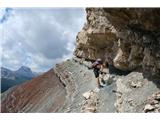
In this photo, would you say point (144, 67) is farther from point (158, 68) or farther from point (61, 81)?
point (61, 81)

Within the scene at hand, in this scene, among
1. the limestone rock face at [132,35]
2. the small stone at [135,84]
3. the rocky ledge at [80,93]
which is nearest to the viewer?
the limestone rock face at [132,35]

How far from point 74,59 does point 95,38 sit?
598 centimetres

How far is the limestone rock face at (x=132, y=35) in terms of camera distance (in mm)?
8328

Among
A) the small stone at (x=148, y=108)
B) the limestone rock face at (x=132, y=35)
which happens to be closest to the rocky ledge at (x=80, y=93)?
the small stone at (x=148, y=108)

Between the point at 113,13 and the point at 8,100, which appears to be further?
the point at 8,100

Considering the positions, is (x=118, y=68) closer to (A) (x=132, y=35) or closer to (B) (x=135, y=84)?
(A) (x=132, y=35)

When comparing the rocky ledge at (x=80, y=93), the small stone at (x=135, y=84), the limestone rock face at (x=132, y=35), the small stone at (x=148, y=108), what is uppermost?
the limestone rock face at (x=132, y=35)

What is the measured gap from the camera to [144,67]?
931 centimetres

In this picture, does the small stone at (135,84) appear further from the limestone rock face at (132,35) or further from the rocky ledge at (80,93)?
the limestone rock face at (132,35)

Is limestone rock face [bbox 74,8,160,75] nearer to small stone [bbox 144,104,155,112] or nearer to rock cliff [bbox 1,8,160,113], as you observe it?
rock cliff [bbox 1,8,160,113]

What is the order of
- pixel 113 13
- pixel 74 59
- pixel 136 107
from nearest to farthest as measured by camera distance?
pixel 136 107, pixel 113 13, pixel 74 59
